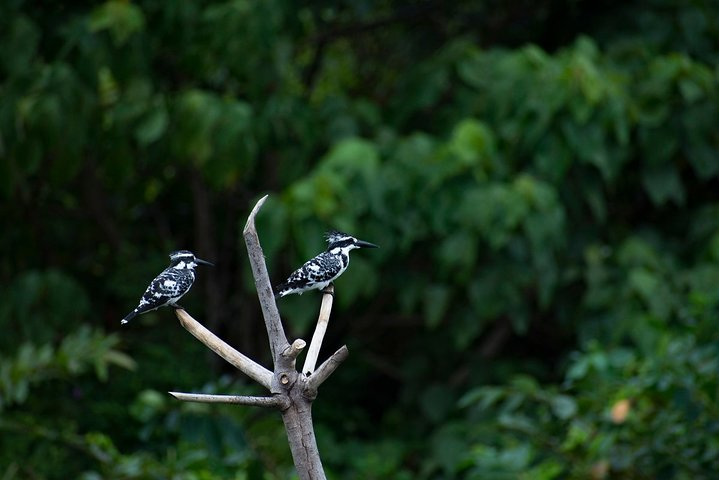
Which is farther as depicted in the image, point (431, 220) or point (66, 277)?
point (66, 277)

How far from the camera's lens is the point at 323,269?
8.39ft

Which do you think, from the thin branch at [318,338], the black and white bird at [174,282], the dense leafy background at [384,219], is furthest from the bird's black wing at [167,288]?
the dense leafy background at [384,219]

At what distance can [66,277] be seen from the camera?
6.51 metres

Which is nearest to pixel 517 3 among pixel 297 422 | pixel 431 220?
pixel 431 220

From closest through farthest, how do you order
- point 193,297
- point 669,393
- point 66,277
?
point 669,393, point 66,277, point 193,297

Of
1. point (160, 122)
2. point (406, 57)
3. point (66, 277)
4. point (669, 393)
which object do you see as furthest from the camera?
point (406, 57)

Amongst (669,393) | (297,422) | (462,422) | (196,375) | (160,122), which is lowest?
(297,422)

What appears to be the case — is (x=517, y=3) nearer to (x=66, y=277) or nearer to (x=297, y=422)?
(x=66, y=277)

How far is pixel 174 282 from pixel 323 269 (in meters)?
0.32

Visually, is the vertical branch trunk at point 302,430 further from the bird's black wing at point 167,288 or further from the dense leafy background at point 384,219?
the dense leafy background at point 384,219

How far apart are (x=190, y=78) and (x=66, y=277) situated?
4.40 ft

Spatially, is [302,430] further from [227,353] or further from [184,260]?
[184,260]

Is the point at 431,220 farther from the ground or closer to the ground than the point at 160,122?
closer to the ground

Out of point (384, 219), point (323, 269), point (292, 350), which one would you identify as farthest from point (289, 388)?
point (384, 219)
